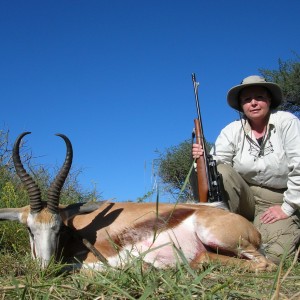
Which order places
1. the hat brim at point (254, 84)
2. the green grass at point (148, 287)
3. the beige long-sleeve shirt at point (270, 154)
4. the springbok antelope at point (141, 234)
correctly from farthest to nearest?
the hat brim at point (254, 84), the beige long-sleeve shirt at point (270, 154), the springbok antelope at point (141, 234), the green grass at point (148, 287)

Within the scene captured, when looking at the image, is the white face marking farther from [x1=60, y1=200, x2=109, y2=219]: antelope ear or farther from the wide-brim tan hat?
the wide-brim tan hat

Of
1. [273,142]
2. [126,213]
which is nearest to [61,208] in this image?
[126,213]

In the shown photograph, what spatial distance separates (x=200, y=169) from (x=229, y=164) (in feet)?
2.09

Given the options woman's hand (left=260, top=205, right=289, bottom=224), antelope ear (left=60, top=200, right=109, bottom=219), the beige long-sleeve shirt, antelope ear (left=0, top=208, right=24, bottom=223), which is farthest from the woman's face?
antelope ear (left=0, top=208, right=24, bottom=223)

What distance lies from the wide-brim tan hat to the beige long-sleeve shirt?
18 centimetres

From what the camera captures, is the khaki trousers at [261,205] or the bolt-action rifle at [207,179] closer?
the bolt-action rifle at [207,179]

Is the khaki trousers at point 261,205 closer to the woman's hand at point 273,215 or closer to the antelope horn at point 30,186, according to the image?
the woman's hand at point 273,215

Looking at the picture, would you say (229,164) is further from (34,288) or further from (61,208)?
(34,288)

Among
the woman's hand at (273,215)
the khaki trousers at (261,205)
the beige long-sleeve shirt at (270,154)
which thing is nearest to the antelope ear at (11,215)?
the khaki trousers at (261,205)

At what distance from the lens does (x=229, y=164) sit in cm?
485

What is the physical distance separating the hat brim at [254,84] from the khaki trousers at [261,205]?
0.79m

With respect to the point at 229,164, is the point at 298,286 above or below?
below

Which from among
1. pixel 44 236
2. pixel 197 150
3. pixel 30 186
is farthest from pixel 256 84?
pixel 44 236

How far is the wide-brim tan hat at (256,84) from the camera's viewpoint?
4.59 meters
